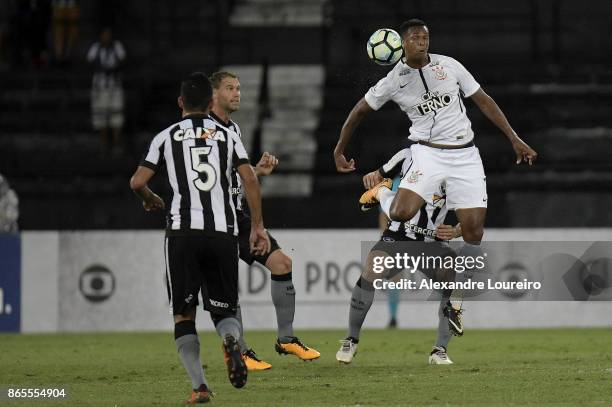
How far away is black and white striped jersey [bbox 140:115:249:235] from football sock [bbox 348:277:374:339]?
2.49 m

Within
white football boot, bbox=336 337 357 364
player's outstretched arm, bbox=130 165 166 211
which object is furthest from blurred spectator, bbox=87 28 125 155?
player's outstretched arm, bbox=130 165 166 211

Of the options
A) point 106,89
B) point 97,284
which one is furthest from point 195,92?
point 106,89

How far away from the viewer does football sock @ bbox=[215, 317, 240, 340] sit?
22.9 feet

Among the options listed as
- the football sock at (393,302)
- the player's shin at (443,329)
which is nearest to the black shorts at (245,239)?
the player's shin at (443,329)

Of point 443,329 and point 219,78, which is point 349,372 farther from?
point 219,78

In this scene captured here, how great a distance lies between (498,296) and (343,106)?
4.64 meters

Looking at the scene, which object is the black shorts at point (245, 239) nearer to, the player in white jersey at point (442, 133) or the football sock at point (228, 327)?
the player in white jersey at point (442, 133)

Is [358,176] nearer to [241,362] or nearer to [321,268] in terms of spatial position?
[321,268]

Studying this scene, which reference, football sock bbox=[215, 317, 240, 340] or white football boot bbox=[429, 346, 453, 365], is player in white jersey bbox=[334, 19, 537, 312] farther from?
football sock bbox=[215, 317, 240, 340]

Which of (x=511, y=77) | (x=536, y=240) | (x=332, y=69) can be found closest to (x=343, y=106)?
(x=332, y=69)

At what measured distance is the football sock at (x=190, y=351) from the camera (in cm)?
694

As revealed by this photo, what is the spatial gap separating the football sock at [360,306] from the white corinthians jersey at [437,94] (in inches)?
45.5

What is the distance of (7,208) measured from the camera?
14102 mm

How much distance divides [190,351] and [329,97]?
11.1 metres
